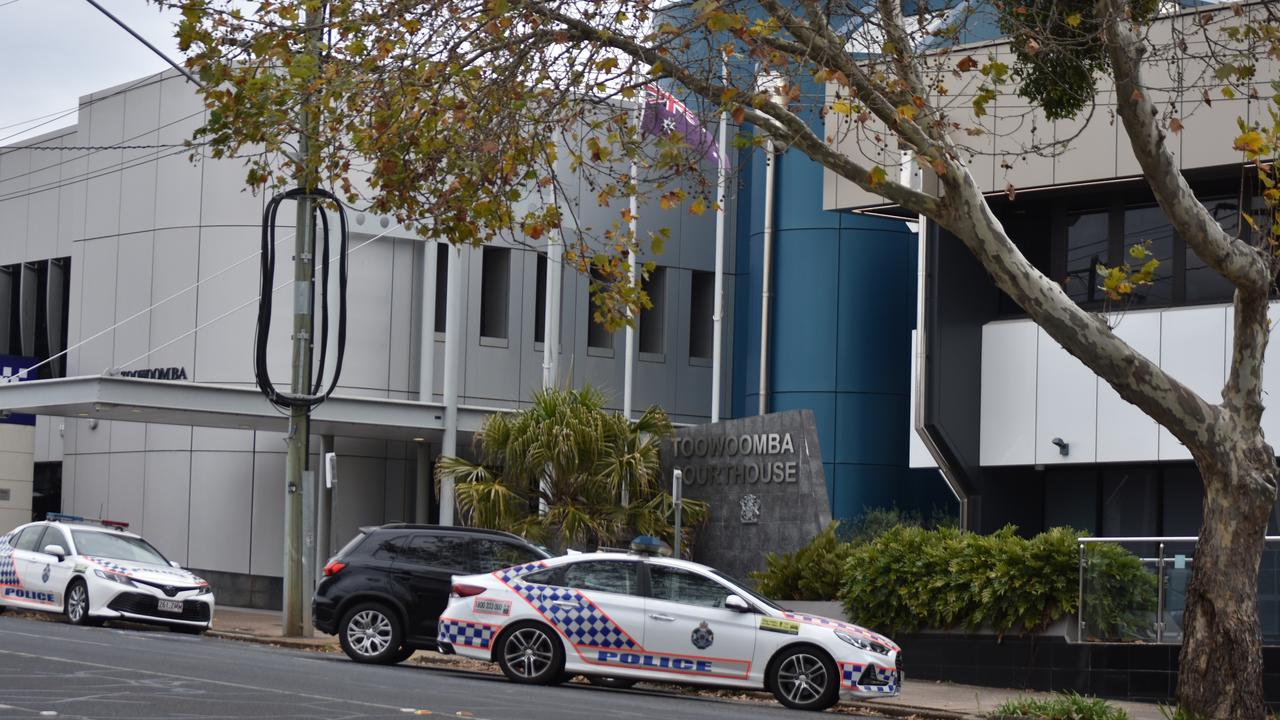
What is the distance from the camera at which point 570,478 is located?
25906mm

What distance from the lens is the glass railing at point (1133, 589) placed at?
18766 mm

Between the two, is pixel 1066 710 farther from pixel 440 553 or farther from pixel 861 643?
pixel 440 553

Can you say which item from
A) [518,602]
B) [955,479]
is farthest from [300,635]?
[955,479]

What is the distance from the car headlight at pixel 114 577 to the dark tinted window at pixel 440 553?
5.11 m

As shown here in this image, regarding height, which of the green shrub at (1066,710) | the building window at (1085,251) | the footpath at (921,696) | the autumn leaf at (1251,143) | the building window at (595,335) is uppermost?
the building window at (1085,251)

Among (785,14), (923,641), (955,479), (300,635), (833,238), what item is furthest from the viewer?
(833,238)

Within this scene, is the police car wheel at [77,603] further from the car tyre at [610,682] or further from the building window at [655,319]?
the building window at [655,319]

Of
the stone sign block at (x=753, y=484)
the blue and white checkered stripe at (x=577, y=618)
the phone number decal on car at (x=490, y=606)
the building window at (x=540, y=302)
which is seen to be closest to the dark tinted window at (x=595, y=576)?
the blue and white checkered stripe at (x=577, y=618)

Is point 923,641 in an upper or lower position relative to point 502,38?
lower

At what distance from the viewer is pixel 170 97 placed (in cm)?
3180

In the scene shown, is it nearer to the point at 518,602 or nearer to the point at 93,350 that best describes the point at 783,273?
the point at 93,350

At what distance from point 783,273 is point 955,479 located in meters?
6.12

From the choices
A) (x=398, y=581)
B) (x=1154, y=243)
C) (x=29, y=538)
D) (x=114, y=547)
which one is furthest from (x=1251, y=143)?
(x=29, y=538)

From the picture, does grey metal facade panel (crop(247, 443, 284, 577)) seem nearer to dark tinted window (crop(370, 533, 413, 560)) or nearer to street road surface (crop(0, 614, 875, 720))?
street road surface (crop(0, 614, 875, 720))
